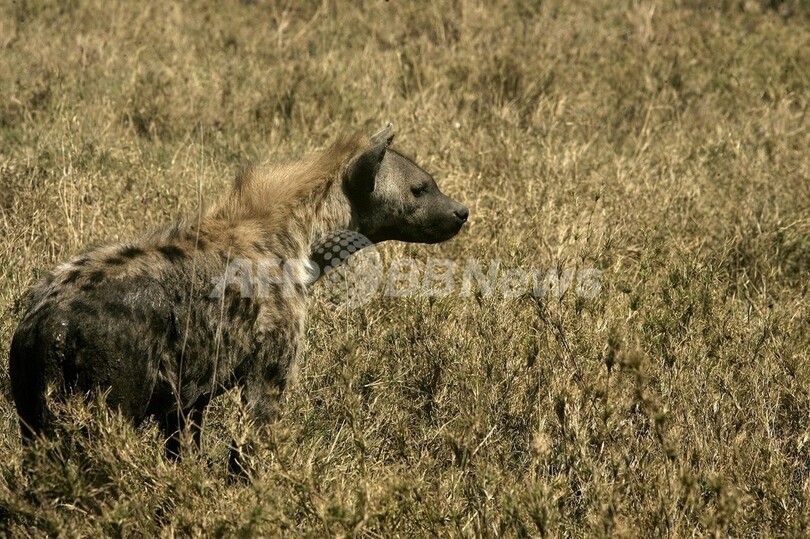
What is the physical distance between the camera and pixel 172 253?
430cm

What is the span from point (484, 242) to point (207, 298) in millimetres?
2316

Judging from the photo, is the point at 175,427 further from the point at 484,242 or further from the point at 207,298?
the point at 484,242

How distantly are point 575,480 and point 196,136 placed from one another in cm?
417

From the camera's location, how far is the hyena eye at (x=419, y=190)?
535 centimetres

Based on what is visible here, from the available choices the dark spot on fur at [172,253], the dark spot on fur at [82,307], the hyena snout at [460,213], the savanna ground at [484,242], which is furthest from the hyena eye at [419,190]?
the dark spot on fur at [82,307]

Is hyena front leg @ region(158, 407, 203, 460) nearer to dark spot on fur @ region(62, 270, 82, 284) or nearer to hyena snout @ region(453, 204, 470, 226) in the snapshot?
dark spot on fur @ region(62, 270, 82, 284)

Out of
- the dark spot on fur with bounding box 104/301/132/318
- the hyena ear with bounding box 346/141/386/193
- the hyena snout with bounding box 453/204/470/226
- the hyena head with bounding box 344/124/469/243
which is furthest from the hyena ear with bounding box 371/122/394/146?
the dark spot on fur with bounding box 104/301/132/318

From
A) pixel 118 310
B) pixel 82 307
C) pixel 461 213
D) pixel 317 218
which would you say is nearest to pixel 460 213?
Result: pixel 461 213

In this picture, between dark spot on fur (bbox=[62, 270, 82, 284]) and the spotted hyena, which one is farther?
dark spot on fur (bbox=[62, 270, 82, 284])

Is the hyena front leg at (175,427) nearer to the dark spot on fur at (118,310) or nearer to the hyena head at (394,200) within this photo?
the dark spot on fur at (118,310)

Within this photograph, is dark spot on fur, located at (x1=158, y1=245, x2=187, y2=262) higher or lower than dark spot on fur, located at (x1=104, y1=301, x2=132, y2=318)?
below

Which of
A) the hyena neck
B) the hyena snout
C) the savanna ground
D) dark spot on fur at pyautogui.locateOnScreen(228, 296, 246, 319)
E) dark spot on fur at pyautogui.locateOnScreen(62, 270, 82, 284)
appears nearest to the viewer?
the savanna ground

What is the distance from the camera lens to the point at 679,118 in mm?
8430

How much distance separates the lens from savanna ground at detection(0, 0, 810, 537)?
3.75m
